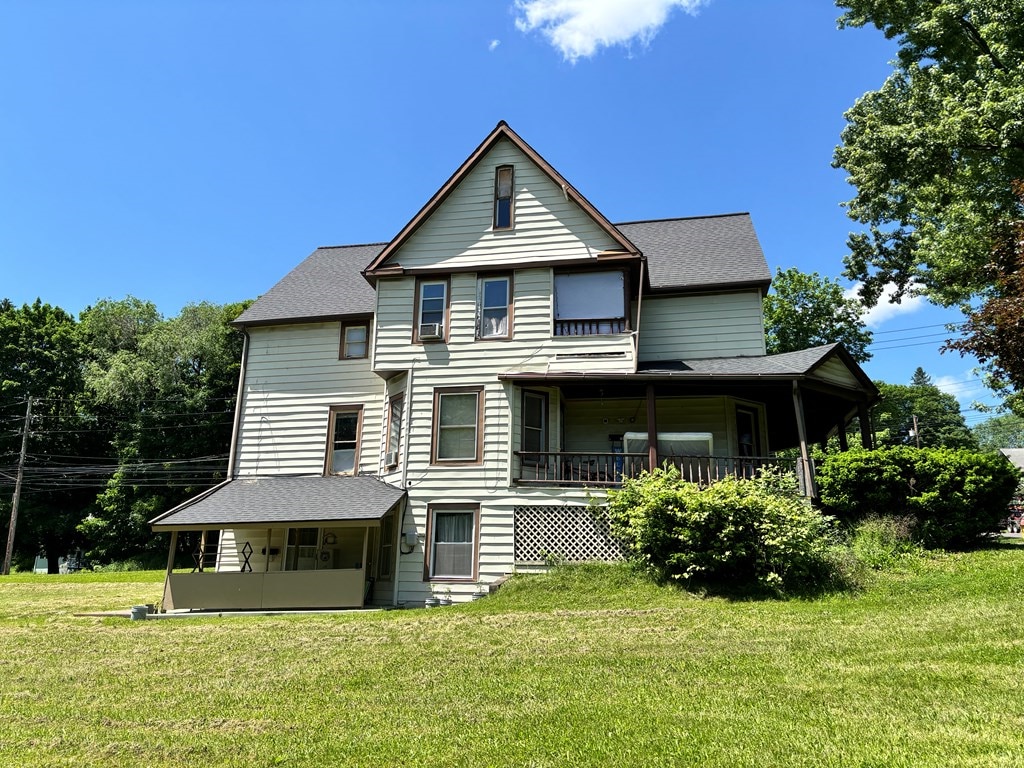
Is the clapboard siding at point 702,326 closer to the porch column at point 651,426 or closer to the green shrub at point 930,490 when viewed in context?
the porch column at point 651,426

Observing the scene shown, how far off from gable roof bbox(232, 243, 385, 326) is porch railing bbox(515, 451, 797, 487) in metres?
6.21

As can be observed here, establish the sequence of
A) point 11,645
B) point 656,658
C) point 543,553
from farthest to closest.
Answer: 1. point 543,553
2. point 11,645
3. point 656,658

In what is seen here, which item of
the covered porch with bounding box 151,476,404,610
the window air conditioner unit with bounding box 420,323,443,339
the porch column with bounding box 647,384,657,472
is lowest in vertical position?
the covered porch with bounding box 151,476,404,610

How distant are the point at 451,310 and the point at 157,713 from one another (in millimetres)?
12046

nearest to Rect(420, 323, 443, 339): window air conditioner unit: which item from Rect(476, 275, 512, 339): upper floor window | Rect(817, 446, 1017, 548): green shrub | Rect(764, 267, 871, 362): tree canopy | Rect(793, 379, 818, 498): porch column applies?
Rect(476, 275, 512, 339): upper floor window

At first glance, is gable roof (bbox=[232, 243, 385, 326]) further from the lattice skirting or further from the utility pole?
the utility pole

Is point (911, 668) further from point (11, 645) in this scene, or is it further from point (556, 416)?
point (11, 645)

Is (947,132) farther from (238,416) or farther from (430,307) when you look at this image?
(238,416)

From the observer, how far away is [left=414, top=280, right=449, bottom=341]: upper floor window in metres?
17.5

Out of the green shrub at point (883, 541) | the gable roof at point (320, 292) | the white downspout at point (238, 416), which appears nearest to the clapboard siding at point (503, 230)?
the gable roof at point (320, 292)

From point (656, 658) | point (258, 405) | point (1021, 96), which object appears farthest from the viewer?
point (258, 405)

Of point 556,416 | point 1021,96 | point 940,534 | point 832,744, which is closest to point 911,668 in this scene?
point 832,744

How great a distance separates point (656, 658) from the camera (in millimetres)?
8305

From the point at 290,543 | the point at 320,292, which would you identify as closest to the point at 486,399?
the point at 290,543
